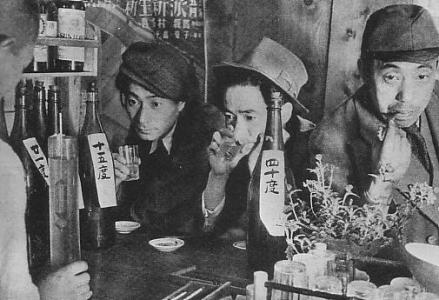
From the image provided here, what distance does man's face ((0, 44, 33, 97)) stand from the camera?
Answer: 57.0 inches

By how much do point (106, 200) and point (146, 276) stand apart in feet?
1.20

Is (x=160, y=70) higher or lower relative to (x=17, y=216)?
higher

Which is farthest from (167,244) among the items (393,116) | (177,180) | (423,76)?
(423,76)

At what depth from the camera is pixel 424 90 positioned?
1.50 meters

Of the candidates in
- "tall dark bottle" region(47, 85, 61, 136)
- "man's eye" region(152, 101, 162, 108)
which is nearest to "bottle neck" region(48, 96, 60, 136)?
"tall dark bottle" region(47, 85, 61, 136)

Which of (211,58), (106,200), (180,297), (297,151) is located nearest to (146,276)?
(180,297)

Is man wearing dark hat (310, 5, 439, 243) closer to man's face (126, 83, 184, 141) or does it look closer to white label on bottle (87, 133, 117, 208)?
man's face (126, 83, 184, 141)

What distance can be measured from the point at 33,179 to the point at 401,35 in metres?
1.04

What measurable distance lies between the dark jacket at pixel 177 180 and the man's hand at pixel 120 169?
0.9 inches

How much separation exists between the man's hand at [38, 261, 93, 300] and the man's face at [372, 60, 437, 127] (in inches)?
33.0

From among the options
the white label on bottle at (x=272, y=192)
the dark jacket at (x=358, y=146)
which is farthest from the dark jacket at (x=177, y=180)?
the dark jacket at (x=358, y=146)

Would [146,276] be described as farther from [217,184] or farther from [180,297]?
[217,184]

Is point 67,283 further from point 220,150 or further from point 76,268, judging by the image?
point 220,150

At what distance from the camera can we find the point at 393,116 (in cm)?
154
